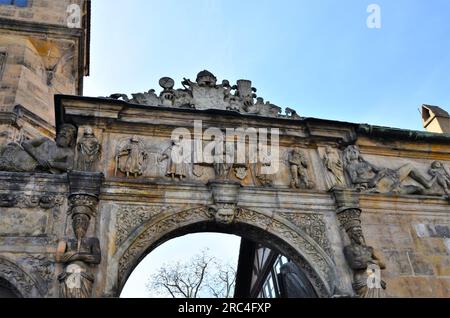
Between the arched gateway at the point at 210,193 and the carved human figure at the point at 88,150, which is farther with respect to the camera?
the carved human figure at the point at 88,150

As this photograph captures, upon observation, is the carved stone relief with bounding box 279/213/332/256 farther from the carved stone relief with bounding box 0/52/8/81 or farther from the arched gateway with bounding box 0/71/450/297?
the carved stone relief with bounding box 0/52/8/81

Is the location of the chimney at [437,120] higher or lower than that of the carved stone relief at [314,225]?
higher

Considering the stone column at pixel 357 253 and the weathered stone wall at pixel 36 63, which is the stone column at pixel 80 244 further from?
the weathered stone wall at pixel 36 63

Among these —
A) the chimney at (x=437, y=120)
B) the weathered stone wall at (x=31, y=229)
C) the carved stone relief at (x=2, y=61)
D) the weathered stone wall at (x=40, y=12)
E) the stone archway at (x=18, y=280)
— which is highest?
the weathered stone wall at (x=40, y=12)

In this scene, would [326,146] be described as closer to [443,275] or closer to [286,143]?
[286,143]

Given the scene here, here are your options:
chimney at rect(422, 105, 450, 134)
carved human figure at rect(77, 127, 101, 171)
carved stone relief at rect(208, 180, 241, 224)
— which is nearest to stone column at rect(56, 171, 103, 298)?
carved human figure at rect(77, 127, 101, 171)

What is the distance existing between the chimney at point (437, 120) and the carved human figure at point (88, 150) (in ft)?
30.0

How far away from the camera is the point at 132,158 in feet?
22.6

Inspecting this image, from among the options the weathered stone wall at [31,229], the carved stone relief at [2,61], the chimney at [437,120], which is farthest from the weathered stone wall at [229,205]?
the carved stone relief at [2,61]

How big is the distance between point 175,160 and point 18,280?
2.98m

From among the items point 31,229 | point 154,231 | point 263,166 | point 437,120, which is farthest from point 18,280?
point 437,120

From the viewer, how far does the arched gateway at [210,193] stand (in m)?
5.81

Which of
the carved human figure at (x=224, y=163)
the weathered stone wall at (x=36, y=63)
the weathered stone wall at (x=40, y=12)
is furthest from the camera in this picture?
the weathered stone wall at (x=40, y=12)
